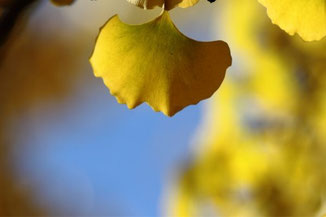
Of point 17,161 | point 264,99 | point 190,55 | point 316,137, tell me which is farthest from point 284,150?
point 17,161

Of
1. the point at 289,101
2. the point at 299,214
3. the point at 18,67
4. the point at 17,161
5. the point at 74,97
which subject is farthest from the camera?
the point at 74,97

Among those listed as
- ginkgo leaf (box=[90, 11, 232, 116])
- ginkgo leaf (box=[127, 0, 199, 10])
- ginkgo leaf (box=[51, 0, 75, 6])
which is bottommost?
ginkgo leaf (box=[90, 11, 232, 116])

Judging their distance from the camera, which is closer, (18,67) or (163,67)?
(163,67)

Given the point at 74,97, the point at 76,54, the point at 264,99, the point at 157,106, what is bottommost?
the point at 74,97

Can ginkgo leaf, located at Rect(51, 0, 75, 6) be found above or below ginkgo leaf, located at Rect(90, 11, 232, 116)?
above

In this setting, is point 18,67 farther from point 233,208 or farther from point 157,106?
point 157,106
